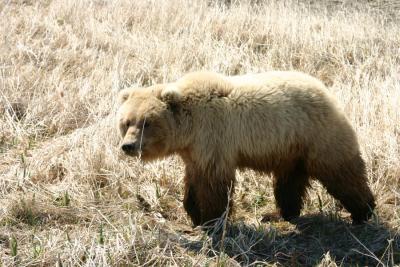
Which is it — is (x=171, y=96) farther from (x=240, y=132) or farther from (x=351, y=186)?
(x=351, y=186)

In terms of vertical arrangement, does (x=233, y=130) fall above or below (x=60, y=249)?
above

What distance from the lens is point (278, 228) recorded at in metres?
5.21

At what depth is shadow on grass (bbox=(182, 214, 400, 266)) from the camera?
4605 millimetres

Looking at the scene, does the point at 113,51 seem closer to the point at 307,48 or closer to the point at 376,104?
the point at 307,48

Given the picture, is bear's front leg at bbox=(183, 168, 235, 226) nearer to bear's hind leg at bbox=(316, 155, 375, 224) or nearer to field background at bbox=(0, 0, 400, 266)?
field background at bbox=(0, 0, 400, 266)

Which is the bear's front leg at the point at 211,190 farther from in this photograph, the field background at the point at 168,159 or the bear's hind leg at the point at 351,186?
the bear's hind leg at the point at 351,186

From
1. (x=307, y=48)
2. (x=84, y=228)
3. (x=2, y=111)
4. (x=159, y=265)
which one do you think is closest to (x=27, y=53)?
(x=2, y=111)

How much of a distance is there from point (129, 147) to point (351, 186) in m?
1.86

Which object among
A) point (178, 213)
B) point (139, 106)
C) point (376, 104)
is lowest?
point (178, 213)

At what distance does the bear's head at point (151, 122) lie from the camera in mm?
4758

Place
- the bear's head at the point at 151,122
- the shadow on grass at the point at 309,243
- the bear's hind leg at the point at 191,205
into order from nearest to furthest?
the shadow on grass at the point at 309,243
the bear's head at the point at 151,122
the bear's hind leg at the point at 191,205

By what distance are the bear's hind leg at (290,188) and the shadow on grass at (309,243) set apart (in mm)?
143

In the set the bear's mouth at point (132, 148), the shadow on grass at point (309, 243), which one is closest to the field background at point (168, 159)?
the shadow on grass at point (309, 243)

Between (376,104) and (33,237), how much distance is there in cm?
407
